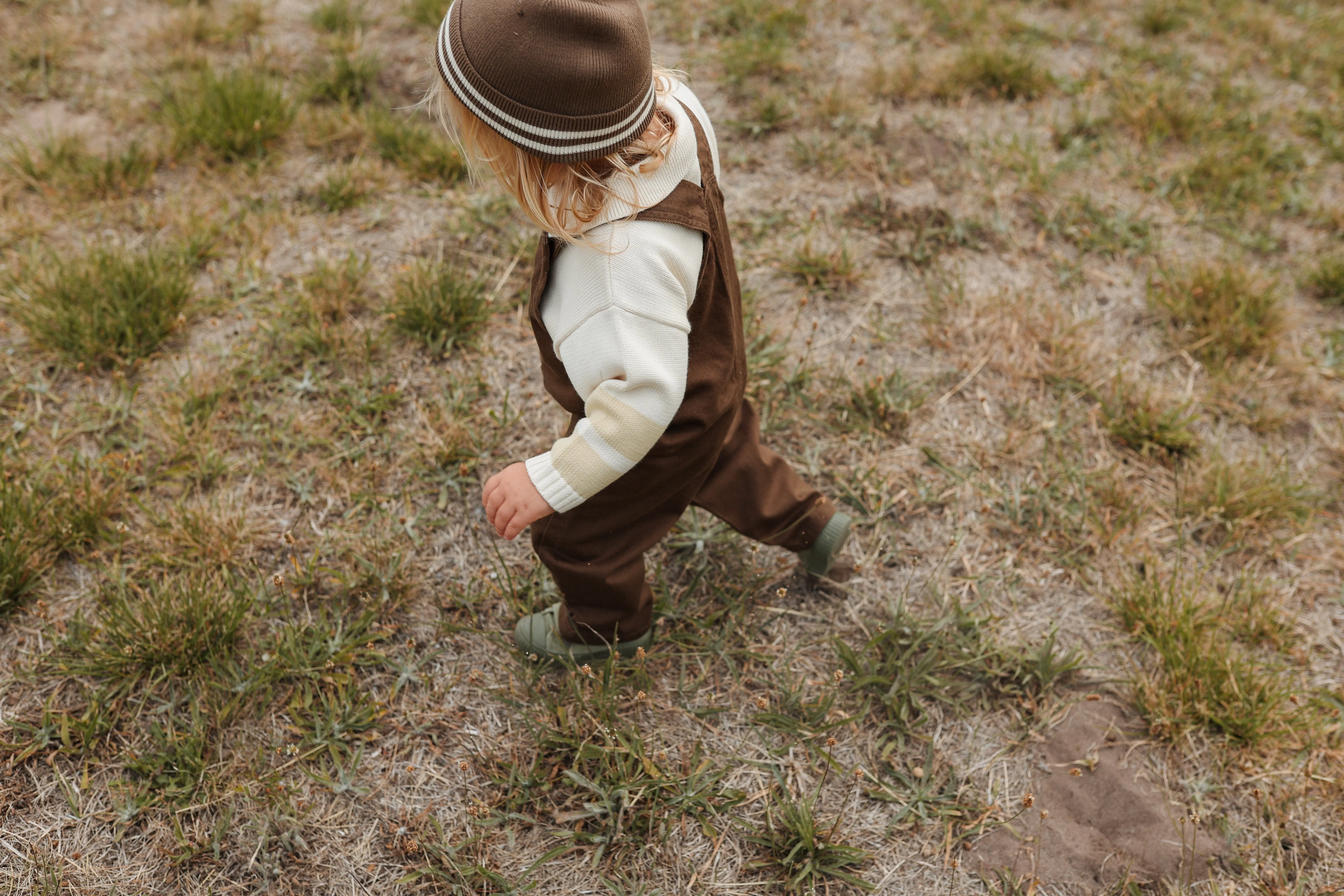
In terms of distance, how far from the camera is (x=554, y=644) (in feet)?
7.09

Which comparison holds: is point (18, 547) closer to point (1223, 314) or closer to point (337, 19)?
point (337, 19)

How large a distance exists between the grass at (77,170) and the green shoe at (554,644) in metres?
2.44

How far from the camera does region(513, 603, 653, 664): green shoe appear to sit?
2137mm

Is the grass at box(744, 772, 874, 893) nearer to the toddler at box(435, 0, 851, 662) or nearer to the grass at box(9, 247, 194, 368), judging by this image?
the toddler at box(435, 0, 851, 662)

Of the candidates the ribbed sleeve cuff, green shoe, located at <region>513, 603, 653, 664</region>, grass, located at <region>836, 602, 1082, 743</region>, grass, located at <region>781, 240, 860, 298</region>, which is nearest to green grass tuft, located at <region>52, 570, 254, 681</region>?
green shoe, located at <region>513, 603, 653, 664</region>

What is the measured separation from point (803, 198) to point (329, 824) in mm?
2730

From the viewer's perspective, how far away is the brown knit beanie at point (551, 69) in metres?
1.37

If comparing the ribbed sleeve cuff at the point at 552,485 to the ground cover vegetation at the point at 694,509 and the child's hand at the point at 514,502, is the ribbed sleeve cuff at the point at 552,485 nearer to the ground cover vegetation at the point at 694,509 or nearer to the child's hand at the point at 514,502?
the child's hand at the point at 514,502

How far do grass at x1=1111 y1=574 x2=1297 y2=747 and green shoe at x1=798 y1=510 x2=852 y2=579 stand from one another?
82 cm

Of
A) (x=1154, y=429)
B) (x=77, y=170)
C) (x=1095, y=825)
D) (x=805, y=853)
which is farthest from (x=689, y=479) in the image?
(x=77, y=170)

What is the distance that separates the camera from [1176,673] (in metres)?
2.16

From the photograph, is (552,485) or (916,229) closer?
(552,485)

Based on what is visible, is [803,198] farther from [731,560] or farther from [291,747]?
[291,747]

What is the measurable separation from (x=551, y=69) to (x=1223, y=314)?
2.70 metres
